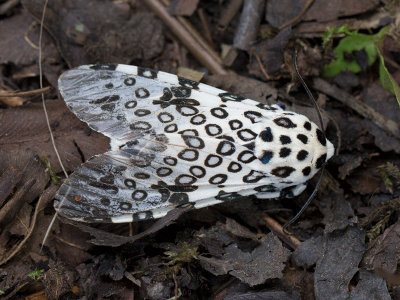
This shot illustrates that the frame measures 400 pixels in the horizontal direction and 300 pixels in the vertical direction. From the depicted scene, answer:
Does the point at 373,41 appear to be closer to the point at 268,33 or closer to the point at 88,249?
the point at 268,33

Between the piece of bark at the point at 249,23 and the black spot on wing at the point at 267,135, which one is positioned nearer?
the black spot on wing at the point at 267,135

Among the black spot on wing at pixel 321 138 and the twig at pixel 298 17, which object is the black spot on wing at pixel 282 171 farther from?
the twig at pixel 298 17

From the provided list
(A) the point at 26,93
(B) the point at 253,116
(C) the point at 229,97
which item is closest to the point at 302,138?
(B) the point at 253,116

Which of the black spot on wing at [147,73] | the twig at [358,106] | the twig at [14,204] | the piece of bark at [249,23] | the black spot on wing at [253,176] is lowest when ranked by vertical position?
the twig at [14,204]

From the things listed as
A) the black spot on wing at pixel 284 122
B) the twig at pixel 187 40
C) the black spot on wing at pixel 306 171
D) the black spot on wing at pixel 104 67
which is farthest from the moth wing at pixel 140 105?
the twig at pixel 187 40

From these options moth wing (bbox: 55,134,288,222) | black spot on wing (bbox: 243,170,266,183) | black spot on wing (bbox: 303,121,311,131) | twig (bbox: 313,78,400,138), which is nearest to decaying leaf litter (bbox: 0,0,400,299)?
twig (bbox: 313,78,400,138)

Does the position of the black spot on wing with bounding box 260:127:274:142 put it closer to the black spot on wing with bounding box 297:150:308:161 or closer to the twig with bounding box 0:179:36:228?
the black spot on wing with bounding box 297:150:308:161

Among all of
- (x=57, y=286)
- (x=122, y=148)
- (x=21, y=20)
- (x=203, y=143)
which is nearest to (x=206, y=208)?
(x=203, y=143)
